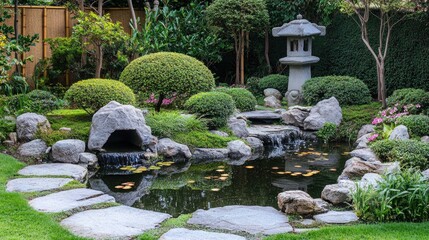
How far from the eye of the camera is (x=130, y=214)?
637 cm

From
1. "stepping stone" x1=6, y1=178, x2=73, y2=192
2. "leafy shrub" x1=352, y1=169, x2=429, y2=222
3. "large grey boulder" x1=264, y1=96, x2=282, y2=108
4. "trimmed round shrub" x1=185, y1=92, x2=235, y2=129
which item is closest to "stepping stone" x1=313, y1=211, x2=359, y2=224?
"leafy shrub" x1=352, y1=169, x2=429, y2=222

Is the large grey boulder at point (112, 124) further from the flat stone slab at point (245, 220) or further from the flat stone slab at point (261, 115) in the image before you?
the flat stone slab at point (245, 220)

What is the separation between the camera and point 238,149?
10.9 m

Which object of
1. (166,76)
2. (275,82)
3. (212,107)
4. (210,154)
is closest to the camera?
(210,154)

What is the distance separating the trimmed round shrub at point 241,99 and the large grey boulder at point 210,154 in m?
2.96

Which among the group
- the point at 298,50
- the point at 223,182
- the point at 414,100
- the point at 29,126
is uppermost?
the point at 298,50

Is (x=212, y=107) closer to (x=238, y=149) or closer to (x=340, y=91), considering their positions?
(x=238, y=149)

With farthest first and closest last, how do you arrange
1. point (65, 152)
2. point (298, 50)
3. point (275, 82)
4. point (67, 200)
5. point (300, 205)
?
point (275, 82)
point (298, 50)
point (65, 152)
point (67, 200)
point (300, 205)

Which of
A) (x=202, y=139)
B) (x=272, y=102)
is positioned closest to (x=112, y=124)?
(x=202, y=139)

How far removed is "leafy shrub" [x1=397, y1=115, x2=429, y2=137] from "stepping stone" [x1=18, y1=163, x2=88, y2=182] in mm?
5671

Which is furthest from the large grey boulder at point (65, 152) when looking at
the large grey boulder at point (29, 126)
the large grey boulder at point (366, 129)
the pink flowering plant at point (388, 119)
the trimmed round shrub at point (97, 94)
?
the large grey boulder at point (366, 129)

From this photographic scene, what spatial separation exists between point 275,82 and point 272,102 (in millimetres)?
1191

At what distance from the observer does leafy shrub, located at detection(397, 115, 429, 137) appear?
10898 mm

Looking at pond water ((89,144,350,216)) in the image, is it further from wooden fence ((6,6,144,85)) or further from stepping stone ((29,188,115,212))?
wooden fence ((6,6,144,85))
